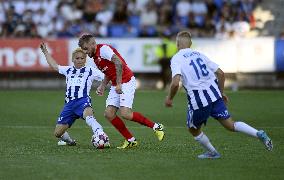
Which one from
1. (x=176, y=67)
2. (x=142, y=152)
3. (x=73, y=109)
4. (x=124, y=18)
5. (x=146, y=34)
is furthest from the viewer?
(x=124, y=18)

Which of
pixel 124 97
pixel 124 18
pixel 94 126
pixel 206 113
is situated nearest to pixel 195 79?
pixel 206 113

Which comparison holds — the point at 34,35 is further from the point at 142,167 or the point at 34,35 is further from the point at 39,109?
the point at 142,167

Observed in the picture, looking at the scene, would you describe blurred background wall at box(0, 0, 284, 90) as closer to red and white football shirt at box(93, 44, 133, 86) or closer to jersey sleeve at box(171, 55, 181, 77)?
red and white football shirt at box(93, 44, 133, 86)

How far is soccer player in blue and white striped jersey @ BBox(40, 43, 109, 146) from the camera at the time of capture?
12719mm

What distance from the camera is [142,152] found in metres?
11.9

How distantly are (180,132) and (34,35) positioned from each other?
13189mm

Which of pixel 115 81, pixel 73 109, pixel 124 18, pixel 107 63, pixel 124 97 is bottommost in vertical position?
pixel 73 109

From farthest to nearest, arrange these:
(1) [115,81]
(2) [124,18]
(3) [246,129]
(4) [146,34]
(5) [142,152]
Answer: (2) [124,18], (4) [146,34], (1) [115,81], (5) [142,152], (3) [246,129]

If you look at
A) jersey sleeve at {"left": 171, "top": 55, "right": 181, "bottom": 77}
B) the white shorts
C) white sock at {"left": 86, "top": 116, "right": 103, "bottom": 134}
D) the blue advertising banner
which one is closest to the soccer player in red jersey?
the white shorts

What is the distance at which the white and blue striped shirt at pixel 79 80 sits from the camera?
12797 millimetres

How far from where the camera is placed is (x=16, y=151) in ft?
39.4

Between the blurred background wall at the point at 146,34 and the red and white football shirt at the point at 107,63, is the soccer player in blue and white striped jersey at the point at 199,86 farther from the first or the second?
the blurred background wall at the point at 146,34

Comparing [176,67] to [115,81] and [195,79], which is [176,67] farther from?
[115,81]

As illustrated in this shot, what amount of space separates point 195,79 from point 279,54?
16.3 m
